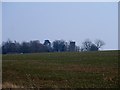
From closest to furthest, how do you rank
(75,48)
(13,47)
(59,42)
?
(13,47), (75,48), (59,42)

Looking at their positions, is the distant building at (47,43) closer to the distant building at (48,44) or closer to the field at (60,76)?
the distant building at (48,44)

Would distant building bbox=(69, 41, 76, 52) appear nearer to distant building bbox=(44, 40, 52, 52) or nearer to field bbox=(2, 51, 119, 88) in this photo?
distant building bbox=(44, 40, 52, 52)

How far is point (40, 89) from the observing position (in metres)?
11.2

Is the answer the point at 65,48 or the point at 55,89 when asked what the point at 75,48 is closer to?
the point at 65,48

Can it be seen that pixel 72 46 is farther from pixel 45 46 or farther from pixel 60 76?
pixel 60 76

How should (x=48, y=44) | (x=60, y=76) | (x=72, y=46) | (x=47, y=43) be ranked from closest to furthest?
(x=60, y=76)
(x=72, y=46)
(x=47, y=43)
(x=48, y=44)

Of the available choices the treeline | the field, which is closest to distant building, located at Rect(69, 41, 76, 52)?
the treeline

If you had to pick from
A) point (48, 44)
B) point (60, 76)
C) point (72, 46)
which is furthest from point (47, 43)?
point (60, 76)

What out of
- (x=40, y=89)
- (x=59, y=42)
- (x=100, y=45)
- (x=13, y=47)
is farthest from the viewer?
→ (x=100, y=45)

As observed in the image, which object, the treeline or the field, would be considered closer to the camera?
the field

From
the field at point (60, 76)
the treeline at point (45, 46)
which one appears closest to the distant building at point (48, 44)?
the treeline at point (45, 46)

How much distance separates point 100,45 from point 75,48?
76.8 ft

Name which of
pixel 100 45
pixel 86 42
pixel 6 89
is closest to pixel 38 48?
pixel 86 42

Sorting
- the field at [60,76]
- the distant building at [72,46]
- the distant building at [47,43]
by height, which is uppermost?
the distant building at [47,43]
